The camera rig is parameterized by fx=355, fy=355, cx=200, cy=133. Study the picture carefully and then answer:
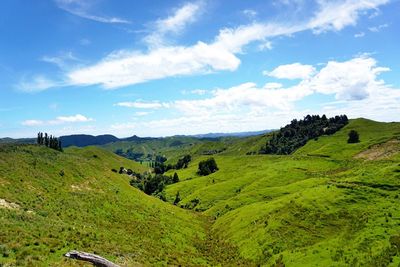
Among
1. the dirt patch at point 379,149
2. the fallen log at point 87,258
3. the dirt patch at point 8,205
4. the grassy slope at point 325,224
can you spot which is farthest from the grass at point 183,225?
the dirt patch at point 379,149

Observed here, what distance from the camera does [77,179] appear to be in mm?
80125

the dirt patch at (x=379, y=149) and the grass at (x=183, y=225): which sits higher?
the dirt patch at (x=379, y=149)

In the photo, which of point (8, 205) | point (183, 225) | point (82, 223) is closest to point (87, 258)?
point (82, 223)

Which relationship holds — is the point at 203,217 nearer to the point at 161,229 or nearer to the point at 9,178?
the point at 161,229

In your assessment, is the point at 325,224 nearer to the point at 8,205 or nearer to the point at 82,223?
the point at 82,223

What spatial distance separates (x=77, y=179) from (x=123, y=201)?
39.8 ft

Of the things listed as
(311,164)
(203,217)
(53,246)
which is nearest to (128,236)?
(53,246)

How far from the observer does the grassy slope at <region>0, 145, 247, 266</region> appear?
36000 millimetres

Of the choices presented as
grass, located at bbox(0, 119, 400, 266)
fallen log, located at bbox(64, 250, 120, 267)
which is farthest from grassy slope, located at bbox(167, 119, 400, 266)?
fallen log, located at bbox(64, 250, 120, 267)

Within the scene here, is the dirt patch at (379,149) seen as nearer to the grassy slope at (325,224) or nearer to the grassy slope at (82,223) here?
the grassy slope at (325,224)

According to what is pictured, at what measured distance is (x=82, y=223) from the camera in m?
53.2

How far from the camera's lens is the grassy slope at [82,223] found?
3600 centimetres

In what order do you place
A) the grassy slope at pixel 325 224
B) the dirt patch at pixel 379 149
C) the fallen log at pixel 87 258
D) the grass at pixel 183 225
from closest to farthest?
the fallen log at pixel 87 258
the grass at pixel 183 225
the grassy slope at pixel 325 224
the dirt patch at pixel 379 149

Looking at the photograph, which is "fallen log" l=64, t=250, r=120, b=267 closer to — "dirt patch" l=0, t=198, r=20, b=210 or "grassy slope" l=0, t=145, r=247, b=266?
"grassy slope" l=0, t=145, r=247, b=266
